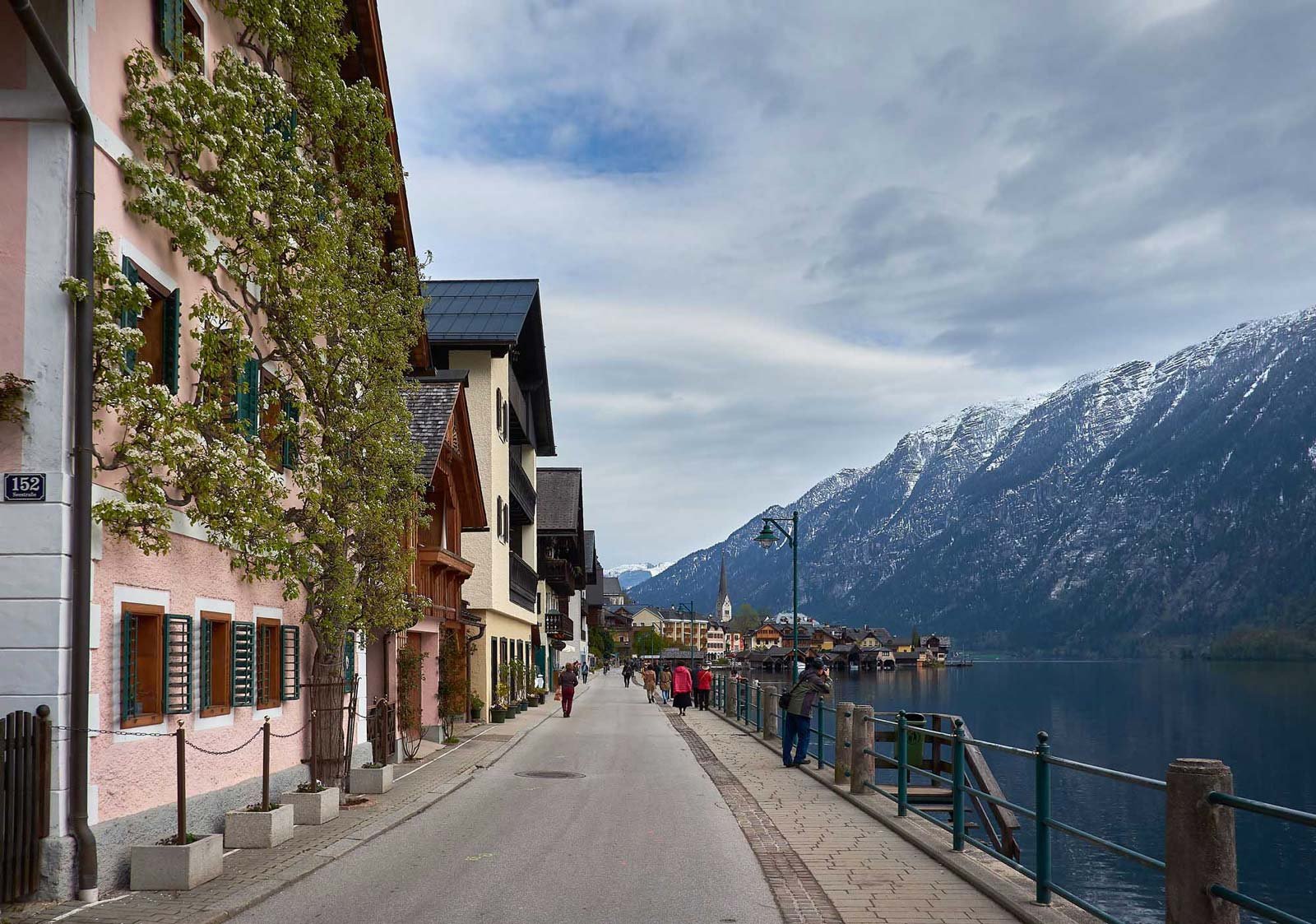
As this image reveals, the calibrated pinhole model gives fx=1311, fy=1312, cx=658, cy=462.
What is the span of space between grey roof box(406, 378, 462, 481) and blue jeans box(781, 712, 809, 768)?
826cm

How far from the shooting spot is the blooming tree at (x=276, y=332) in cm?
1108

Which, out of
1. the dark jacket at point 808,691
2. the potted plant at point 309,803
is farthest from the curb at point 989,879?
the potted plant at point 309,803

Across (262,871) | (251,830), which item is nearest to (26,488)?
(262,871)

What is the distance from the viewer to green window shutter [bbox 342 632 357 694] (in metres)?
17.7

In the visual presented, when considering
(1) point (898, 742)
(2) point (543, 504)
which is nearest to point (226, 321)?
(1) point (898, 742)

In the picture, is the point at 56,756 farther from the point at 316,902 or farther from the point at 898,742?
the point at 898,742

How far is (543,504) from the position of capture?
64125 millimetres

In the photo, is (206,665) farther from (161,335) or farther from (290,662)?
(290,662)

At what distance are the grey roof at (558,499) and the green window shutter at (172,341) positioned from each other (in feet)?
162

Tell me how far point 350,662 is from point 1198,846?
1448cm

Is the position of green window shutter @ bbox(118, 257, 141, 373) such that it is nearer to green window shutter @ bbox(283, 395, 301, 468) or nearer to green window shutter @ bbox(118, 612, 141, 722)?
green window shutter @ bbox(118, 612, 141, 722)

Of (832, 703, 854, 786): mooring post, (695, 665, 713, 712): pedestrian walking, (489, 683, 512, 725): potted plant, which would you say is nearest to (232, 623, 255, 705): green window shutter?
(832, 703, 854, 786): mooring post

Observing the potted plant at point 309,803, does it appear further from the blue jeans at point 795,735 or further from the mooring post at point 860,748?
the blue jeans at point 795,735

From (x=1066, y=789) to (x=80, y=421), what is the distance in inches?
1654
